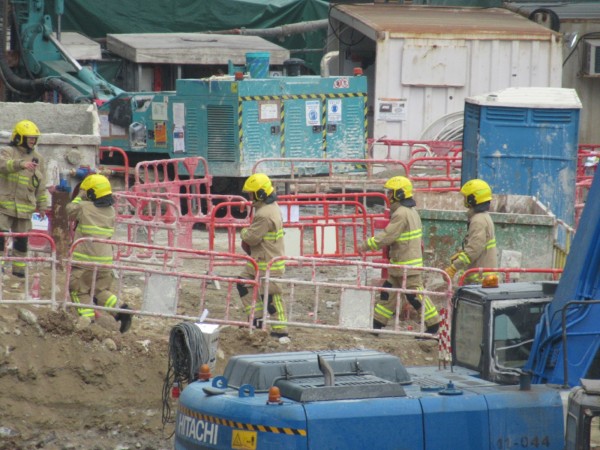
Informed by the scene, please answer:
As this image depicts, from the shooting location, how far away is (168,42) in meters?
26.0

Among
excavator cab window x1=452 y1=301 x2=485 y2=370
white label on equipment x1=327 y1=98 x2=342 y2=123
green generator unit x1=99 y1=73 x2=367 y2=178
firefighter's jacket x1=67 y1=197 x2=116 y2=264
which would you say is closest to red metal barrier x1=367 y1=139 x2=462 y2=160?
green generator unit x1=99 y1=73 x2=367 y2=178

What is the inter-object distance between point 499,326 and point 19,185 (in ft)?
24.1

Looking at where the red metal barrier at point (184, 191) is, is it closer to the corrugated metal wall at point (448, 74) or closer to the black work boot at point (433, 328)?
the black work boot at point (433, 328)

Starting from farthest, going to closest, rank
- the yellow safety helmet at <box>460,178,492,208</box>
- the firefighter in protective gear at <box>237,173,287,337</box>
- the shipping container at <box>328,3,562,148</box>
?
the shipping container at <box>328,3,562,148</box>, the yellow safety helmet at <box>460,178,492,208</box>, the firefighter in protective gear at <box>237,173,287,337</box>

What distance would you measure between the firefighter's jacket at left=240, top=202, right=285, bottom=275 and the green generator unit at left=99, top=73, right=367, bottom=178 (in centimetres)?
691

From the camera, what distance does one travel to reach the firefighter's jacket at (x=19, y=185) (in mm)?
14312

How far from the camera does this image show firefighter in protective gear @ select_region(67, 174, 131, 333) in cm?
1280

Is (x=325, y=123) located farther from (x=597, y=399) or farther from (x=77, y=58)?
(x=597, y=399)

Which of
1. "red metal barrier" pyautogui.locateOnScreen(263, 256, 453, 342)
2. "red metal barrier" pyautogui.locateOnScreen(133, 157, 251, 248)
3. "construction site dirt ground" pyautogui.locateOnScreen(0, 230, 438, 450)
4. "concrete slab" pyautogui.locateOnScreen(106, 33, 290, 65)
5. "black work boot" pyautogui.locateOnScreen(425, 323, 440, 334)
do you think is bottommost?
"construction site dirt ground" pyautogui.locateOnScreen(0, 230, 438, 450)

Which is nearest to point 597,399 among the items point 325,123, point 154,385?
point 154,385

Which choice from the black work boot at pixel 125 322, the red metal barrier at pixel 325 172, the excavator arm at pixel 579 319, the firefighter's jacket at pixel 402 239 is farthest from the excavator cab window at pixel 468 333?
the red metal barrier at pixel 325 172

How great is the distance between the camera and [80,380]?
1216 centimetres

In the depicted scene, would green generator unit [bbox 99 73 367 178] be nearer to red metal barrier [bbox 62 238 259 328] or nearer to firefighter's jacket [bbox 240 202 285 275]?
red metal barrier [bbox 62 238 259 328]

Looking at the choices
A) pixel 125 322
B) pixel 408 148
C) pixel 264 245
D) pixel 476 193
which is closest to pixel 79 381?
pixel 125 322
